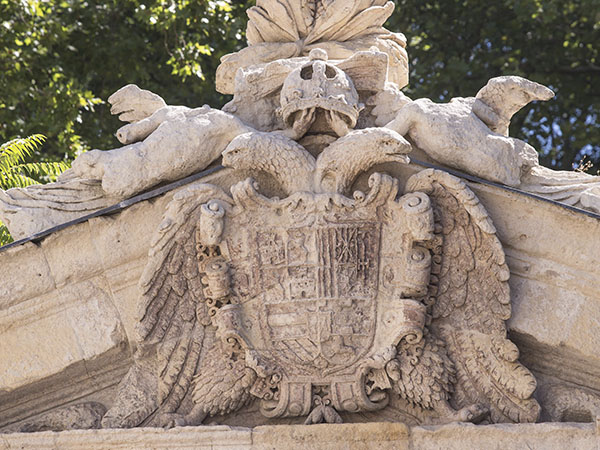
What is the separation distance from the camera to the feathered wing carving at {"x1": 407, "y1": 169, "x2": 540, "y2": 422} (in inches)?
224

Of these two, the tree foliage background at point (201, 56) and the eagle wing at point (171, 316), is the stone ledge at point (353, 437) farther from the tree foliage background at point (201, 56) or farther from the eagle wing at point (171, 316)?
the tree foliage background at point (201, 56)

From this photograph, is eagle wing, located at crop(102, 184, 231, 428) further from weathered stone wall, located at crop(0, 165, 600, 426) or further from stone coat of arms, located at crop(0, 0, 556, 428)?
weathered stone wall, located at crop(0, 165, 600, 426)

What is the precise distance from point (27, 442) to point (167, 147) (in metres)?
1.48

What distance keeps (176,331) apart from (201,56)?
6.13 metres

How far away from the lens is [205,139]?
598 cm

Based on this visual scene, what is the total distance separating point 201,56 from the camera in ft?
38.3

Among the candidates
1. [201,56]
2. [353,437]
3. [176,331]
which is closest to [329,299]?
[353,437]

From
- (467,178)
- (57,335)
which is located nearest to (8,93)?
(57,335)

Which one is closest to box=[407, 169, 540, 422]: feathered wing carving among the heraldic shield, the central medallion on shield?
the heraldic shield

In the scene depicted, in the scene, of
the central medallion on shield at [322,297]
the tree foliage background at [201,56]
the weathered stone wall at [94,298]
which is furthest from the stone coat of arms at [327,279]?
the tree foliage background at [201,56]

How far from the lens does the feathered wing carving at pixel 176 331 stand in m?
5.80

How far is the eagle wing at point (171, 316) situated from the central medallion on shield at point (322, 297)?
34 cm

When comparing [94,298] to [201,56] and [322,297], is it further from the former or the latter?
[201,56]

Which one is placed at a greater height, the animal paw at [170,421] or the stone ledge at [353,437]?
the animal paw at [170,421]
